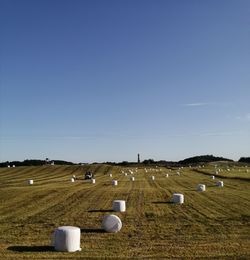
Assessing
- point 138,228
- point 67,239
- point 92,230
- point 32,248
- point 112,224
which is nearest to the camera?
point 67,239

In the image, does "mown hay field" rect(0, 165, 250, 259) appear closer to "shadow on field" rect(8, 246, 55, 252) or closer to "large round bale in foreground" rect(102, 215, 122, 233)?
"shadow on field" rect(8, 246, 55, 252)

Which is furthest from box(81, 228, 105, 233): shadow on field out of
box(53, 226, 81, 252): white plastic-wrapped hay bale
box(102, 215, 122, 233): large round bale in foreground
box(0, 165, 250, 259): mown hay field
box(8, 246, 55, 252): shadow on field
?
box(53, 226, 81, 252): white plastic-wrapped hay bale

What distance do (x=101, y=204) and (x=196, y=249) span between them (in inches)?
646

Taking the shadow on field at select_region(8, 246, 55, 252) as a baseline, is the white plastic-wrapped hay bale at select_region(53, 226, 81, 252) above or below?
above

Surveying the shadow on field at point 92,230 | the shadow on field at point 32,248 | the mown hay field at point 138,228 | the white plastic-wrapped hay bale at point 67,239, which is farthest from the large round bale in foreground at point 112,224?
the white plastic-wrapped hay bale at point 67,239

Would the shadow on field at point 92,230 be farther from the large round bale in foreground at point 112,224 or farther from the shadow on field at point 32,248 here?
the shadow on field at point 32,248

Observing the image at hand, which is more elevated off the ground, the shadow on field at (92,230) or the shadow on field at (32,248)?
the shadow on field at (92,230)

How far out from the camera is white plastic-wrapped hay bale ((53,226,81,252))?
16164mm

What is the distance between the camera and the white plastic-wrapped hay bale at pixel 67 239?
16.2 m

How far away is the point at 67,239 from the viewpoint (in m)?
16.2

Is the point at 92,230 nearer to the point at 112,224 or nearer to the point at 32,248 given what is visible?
the point at 112,224

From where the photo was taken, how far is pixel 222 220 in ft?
77.7

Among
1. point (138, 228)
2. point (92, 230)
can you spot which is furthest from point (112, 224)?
point (138, 228)

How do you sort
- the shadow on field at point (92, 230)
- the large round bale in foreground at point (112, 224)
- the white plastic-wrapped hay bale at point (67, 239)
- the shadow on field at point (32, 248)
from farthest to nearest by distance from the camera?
the shadow on field at point (92, 230) < the large round bale in foreground at point (112, 224) < the shadow on field at point (32, 248) < the white plastic-wrapped hay bale at point (67, 239)
